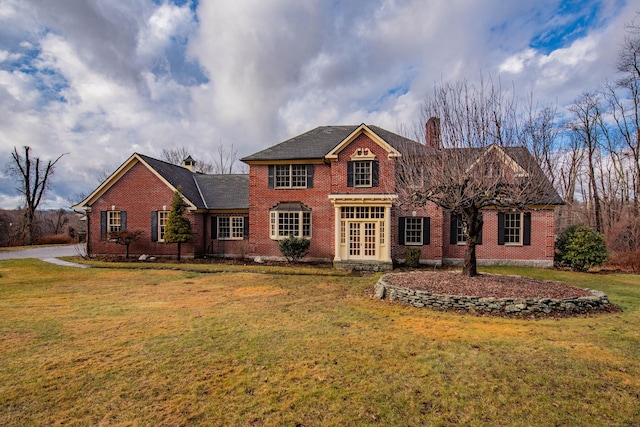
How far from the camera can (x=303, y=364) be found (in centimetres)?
517

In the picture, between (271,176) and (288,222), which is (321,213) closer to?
(288,222)

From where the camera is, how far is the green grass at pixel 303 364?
3910 millimetres

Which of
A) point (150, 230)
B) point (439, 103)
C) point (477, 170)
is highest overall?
point (439, 103)

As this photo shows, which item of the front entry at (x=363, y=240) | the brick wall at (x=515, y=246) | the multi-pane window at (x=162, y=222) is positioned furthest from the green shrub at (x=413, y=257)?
the multi-pane window at (x=162, y=222)

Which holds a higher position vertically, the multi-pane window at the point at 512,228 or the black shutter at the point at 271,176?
the black shutter at the point at 271,176

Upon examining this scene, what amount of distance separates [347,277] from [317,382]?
9242 mm

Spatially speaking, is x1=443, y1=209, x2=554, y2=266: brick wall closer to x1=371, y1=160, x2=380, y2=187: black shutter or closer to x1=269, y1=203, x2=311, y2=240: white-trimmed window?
x1=371, y1=160, x2=380, y2=187: black shutter

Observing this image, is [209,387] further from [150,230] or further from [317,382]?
[150,230]

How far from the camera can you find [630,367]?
5.14 m

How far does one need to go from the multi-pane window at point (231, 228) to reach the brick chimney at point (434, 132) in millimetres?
12909

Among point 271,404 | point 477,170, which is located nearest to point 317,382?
point 271,404

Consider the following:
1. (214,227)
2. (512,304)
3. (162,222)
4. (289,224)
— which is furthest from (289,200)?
(512,304)

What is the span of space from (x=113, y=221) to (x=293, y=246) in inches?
483

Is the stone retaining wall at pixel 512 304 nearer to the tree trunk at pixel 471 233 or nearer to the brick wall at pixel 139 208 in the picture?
the tree trunk at pixel 471 233
